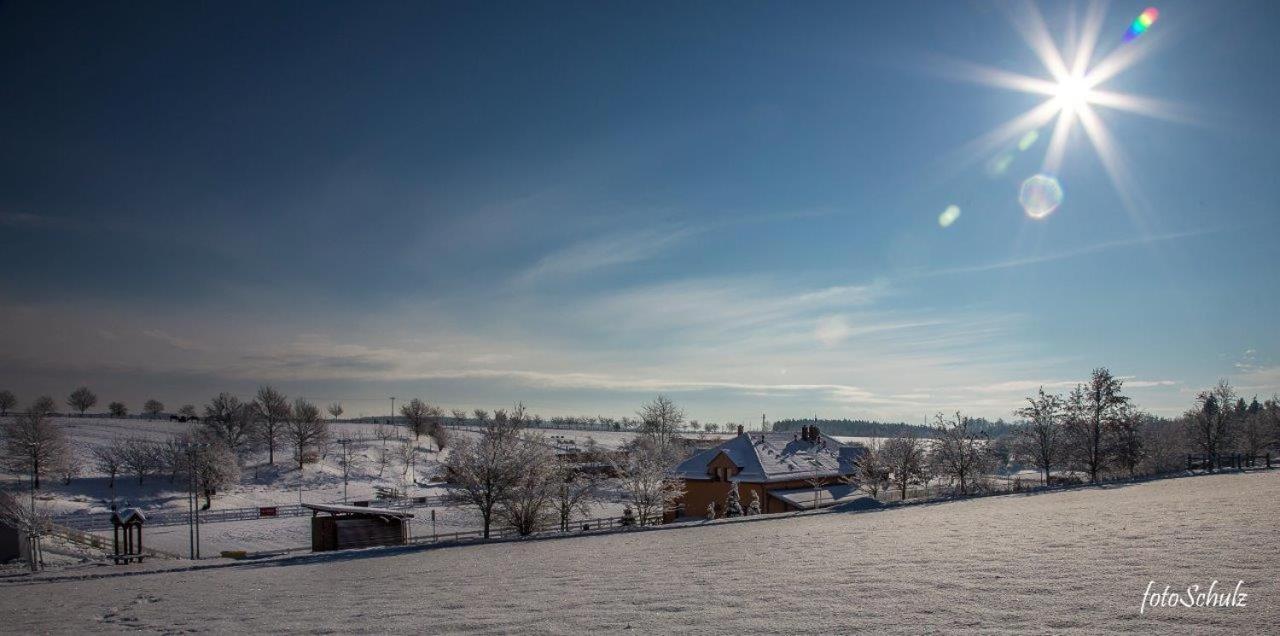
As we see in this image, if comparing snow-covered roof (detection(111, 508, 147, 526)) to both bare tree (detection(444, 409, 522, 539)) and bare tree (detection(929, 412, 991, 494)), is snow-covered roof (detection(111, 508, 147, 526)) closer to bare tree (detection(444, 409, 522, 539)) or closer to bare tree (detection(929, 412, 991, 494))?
bare tree (detection(444, 409, 522, 539))

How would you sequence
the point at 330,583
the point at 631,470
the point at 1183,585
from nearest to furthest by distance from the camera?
1. the point at 1183,585
2. the point at 330,583
3. the point at 631,470

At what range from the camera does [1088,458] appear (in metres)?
51.3

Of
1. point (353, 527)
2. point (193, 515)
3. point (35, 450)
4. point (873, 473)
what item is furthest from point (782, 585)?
point (35, 450)

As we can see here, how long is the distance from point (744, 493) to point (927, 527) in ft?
96.2

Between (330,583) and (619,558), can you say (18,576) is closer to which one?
(330,583)

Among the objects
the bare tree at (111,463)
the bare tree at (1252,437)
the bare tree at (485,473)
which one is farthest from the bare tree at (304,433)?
the bare tree at (1252,437)

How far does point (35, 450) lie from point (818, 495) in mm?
80688

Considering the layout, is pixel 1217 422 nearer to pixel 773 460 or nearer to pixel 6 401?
pixel 773 460

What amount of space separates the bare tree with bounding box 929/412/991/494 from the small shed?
134ft

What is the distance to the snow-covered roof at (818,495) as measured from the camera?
4681cm

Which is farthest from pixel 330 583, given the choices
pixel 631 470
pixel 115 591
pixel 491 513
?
pixel 631 470

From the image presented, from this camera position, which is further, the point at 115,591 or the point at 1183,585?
the point at 115,591

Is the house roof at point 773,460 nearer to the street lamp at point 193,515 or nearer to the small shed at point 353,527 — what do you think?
the small shed at point 353,527

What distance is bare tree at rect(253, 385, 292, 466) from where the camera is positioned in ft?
304
